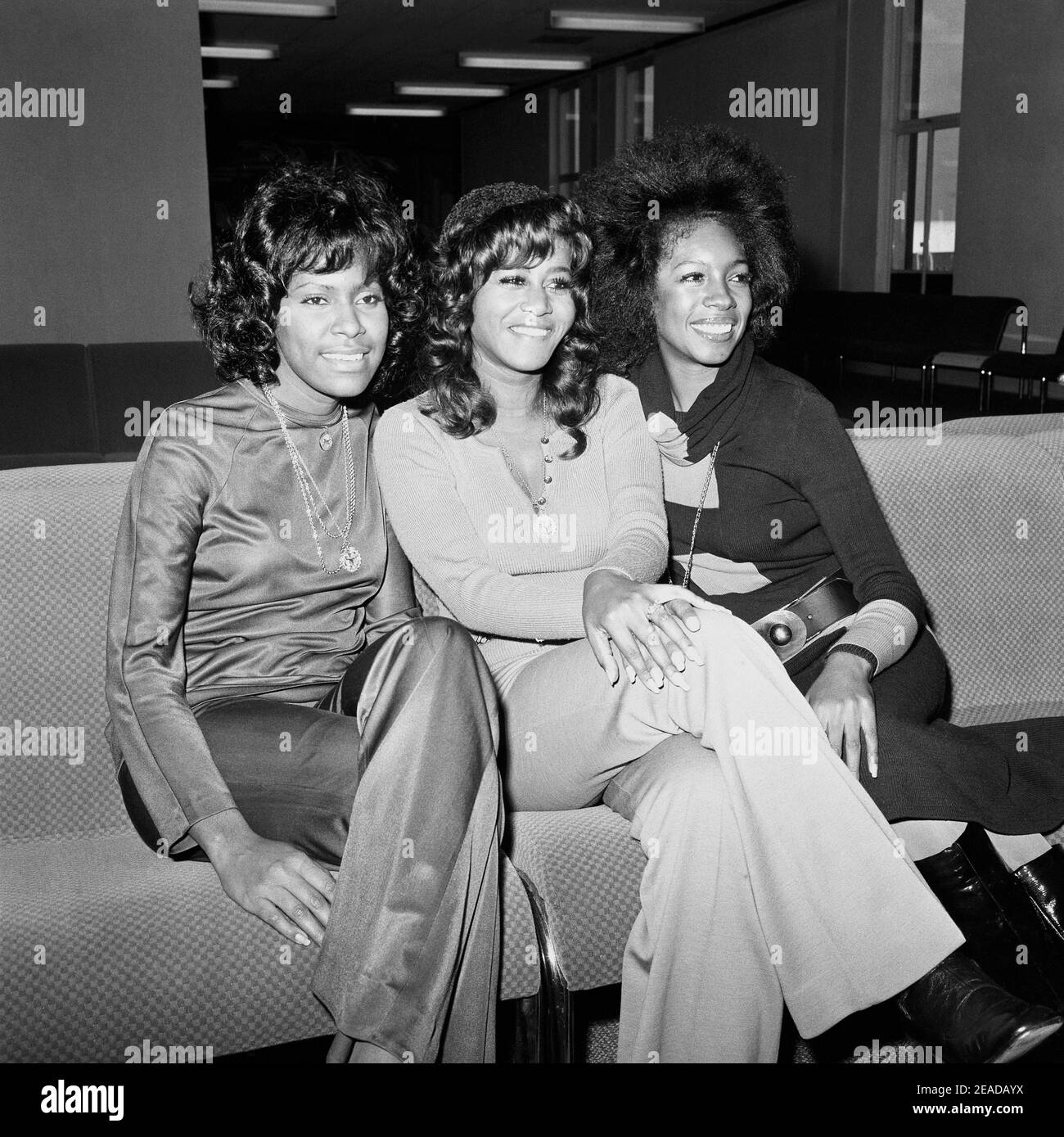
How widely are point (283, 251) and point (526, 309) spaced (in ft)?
1.15

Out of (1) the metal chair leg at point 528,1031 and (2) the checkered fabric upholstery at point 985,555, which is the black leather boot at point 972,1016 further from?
(2) the checkered fabric upholstery at point 985,555

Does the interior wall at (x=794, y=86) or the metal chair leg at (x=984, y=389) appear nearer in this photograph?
the metal chair leg at (x=984, y=389)

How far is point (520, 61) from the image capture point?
42.1 feet

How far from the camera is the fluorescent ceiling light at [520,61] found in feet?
40.5

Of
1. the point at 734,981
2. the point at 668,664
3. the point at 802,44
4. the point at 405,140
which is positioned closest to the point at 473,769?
the point at 668,664

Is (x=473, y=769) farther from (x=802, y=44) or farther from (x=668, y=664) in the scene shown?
(x=802, y=44)

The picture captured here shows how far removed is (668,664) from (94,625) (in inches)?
34.3

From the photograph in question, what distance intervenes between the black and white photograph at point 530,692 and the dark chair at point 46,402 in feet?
9.31

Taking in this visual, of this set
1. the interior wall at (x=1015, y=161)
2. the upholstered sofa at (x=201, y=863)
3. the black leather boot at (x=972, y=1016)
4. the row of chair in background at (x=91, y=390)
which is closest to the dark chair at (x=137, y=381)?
the row of chair in background at (x=91, y=390)

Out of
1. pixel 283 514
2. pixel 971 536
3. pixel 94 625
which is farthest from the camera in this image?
pixel 971 536

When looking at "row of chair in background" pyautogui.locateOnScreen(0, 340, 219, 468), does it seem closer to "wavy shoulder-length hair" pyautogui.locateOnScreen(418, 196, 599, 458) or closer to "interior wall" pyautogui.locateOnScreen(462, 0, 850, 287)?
"wavy shoulder-length hair" pyautogui.locateOnScreen(418, 196, 599, 458)

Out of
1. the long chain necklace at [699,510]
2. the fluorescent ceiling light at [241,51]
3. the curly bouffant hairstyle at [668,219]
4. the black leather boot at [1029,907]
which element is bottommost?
the black leather boot at [1029,907]

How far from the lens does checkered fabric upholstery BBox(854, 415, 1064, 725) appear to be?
222 cm
